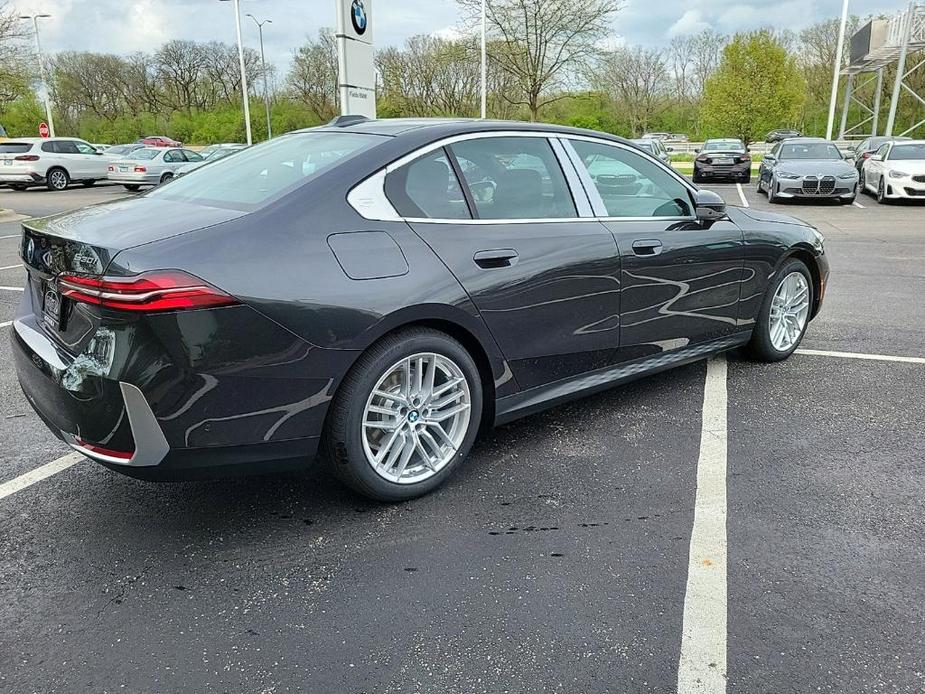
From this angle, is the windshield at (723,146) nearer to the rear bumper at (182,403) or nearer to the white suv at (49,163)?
the white suv at (49,163)

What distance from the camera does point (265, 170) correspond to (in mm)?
3340

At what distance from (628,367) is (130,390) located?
8.14ft

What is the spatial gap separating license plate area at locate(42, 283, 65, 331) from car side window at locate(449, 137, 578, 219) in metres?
1.67

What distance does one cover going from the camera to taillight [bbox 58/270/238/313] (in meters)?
2.40

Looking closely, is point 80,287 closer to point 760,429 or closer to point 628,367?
point 628,367

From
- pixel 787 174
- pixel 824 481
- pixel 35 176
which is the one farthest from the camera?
pixel 35 176

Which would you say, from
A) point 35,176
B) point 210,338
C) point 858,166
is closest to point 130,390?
point 210,338

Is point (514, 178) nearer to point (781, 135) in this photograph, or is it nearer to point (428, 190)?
point (428, 190)

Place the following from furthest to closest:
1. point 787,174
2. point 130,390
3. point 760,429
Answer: point 787,174
point 760,429
point 130,390

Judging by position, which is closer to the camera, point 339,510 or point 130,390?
point 130,390

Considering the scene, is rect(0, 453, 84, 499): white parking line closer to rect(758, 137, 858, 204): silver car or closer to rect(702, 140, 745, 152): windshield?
rect(758, 137, 858, 204): silver car

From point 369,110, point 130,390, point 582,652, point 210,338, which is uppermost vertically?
point 369,110

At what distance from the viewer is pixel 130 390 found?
2.45 meters

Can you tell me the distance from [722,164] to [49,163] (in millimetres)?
21415
